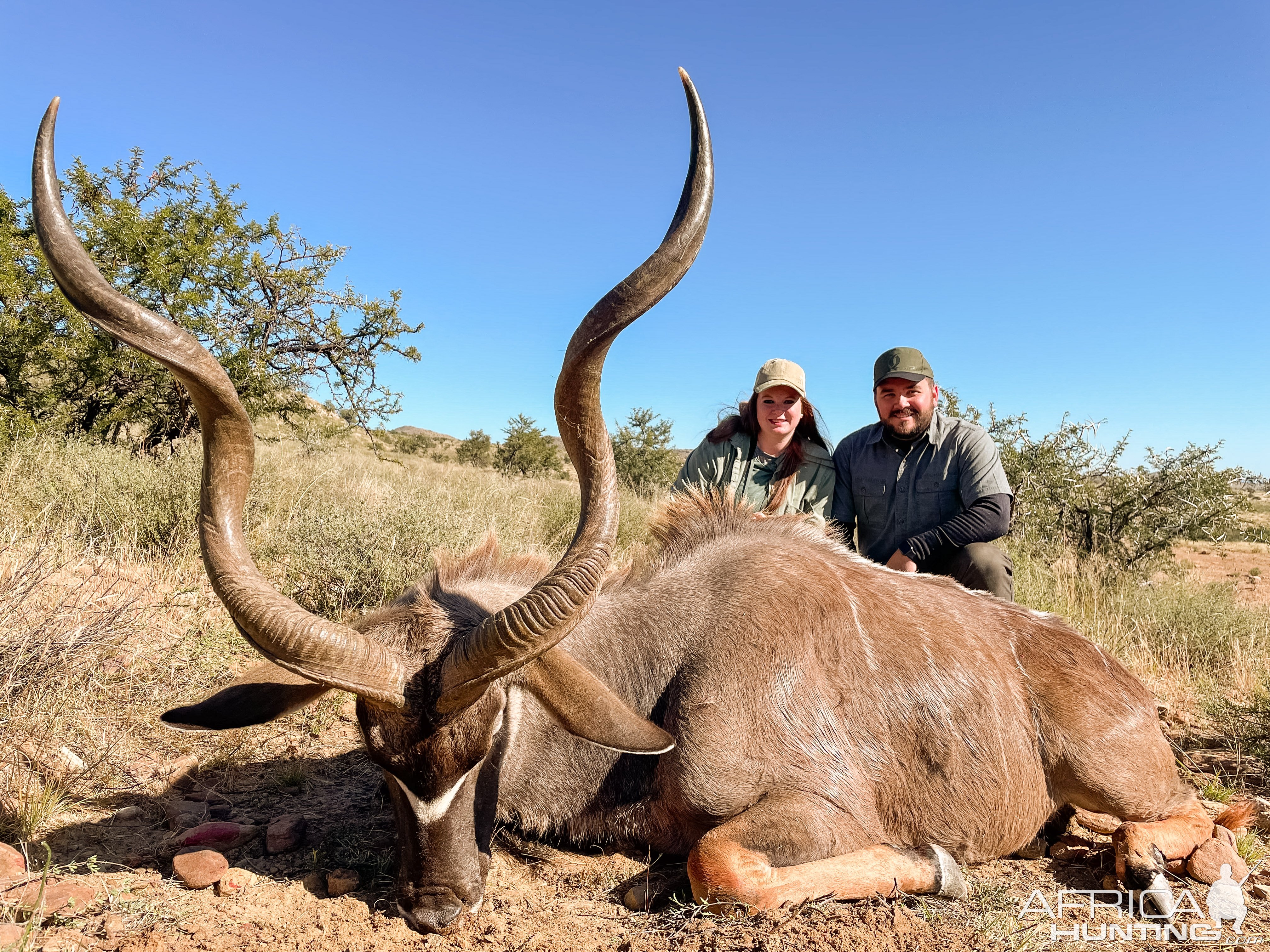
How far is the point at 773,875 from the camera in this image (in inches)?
124

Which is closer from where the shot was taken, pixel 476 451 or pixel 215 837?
pixel 215 837

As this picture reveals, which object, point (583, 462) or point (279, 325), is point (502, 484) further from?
point (583, 462)

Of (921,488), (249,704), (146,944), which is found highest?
(921,488)

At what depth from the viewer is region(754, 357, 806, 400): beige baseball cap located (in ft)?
18.8

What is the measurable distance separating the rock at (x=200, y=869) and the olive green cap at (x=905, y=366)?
5.09 m

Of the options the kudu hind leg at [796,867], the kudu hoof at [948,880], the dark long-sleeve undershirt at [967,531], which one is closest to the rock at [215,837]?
the kudu hind leg at [796,867]

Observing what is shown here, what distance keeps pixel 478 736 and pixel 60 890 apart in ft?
5.63

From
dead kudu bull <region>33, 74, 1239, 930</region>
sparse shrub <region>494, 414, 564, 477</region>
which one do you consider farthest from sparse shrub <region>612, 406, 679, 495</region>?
dead kudu bull <region>33, 74, 1239, 930</region>

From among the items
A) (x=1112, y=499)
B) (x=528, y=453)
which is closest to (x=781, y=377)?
(x=1112, y=499)

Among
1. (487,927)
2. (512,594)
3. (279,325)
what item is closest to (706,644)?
(512,594)

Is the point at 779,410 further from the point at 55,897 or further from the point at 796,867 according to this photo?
the point at 55,897

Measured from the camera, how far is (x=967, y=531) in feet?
17.9

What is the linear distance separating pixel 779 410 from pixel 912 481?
3.90 ft

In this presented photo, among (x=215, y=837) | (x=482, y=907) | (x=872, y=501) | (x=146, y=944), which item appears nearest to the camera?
(x=146, y=944)
